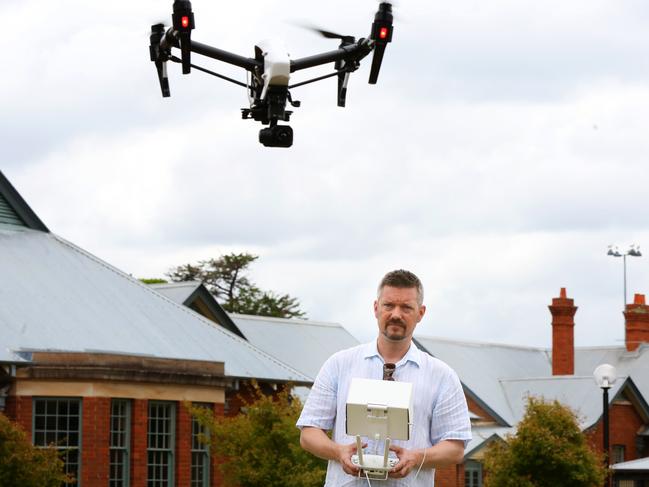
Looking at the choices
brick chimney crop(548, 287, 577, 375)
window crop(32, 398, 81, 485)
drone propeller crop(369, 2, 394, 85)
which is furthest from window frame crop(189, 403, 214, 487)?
brick chimney crop(548, 287, 577, 375)

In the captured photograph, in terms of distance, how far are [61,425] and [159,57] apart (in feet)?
56.6

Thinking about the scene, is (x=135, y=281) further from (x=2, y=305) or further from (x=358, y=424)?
(x=358, y=424)

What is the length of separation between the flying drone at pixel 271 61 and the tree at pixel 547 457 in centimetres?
2189

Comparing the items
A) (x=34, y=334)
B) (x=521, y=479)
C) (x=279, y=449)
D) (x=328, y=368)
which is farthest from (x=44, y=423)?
(x=328, y=368)

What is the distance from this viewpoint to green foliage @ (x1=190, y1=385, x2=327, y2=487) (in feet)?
102

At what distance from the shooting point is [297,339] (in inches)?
1932

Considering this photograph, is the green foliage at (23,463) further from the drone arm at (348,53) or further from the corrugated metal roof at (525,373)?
the corrugated metal roof at (525,373)

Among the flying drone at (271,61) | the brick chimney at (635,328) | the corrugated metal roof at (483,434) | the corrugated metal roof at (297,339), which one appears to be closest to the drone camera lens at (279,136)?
the flying drone at (271,61)

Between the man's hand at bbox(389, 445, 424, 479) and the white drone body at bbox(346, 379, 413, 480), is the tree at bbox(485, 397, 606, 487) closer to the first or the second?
the man's hand at bbox(389, 445, 424, 479)

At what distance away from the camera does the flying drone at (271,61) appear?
15.1 meters

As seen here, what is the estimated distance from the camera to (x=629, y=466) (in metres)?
46.9

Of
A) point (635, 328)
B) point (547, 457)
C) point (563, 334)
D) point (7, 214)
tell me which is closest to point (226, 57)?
point (7, 214)

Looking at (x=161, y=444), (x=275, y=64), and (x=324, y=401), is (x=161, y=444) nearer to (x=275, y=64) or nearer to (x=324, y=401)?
(x=275, y=64)

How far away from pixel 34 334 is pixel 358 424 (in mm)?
26506
